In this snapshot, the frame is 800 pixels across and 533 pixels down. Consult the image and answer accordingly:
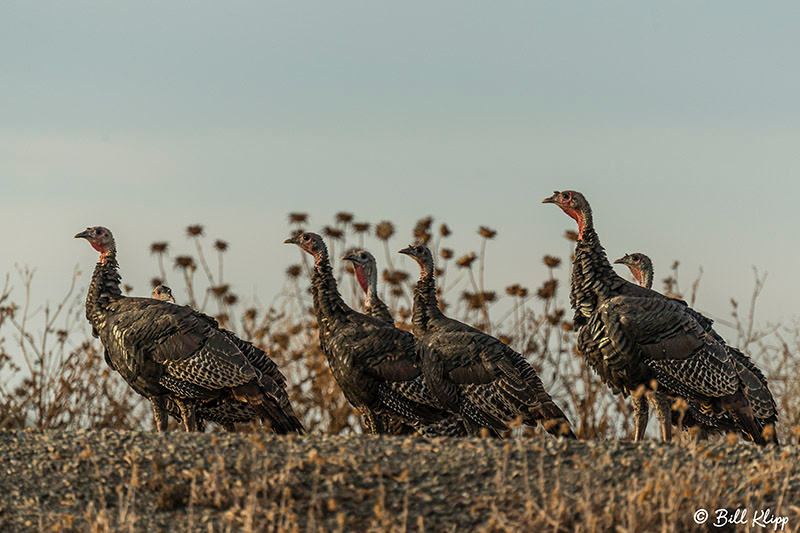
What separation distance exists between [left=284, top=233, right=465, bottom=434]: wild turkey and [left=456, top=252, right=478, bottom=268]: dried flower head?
2694 mm

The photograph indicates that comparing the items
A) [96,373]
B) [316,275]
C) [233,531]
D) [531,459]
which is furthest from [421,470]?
[96,373]

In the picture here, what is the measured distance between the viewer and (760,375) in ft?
34.0

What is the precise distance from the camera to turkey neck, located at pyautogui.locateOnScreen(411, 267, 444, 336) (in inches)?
416

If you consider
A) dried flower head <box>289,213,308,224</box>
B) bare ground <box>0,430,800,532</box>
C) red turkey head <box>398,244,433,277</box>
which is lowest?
bare ground <box>0,430,800,532</box>

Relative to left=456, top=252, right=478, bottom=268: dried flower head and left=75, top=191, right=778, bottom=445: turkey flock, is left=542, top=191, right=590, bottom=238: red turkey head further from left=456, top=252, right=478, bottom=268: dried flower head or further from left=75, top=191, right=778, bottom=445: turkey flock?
left=456, top=252, right=478, bottom=268: dried flower head

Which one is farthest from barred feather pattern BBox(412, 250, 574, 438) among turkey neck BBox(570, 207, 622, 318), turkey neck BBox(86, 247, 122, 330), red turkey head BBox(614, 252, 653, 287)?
turkey neck BBox(86, 247, 122, 330)

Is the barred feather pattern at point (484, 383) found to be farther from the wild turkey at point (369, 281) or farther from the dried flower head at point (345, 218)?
the dried flower head at point (345, 218)

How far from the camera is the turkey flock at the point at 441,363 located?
30.3 ft

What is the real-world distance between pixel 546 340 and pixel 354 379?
3994 mm

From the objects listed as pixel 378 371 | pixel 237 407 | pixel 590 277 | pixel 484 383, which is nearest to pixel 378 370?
pixel 378 371

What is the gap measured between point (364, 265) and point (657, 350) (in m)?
3.38

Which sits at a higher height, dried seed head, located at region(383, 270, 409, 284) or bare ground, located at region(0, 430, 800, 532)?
dried seed head, located at region(383, 270, 409, 284)

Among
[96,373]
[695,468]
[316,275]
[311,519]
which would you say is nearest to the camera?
[311,519]

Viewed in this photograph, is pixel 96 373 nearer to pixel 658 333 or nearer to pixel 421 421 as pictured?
pixel 421 421
